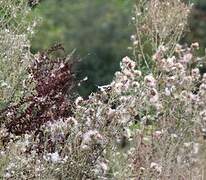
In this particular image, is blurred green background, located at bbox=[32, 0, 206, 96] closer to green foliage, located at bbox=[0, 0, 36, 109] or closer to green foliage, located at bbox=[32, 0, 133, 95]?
green foliage, located at bbox=[32, 0, 133, 95]

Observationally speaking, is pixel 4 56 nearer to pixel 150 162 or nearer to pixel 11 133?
pixel 11 133

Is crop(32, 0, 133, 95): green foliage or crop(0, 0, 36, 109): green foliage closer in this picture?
crop(0, 0, 36, 109): green foliage

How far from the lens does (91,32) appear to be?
1369cm

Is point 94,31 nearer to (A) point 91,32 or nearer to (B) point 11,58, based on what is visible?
(A) point 91,32

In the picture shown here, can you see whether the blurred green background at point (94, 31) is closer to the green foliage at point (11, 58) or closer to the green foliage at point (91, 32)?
the green foliage at point (91, 32)

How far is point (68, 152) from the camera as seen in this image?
5.02 metres

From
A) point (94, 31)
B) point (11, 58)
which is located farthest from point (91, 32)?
point (11, 58)

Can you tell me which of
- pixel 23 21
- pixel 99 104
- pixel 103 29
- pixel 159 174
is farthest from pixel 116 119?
pixel 103 29

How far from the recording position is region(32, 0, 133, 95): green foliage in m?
12.8

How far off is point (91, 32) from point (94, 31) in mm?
57

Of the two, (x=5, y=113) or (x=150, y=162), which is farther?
(x=150, y=162)

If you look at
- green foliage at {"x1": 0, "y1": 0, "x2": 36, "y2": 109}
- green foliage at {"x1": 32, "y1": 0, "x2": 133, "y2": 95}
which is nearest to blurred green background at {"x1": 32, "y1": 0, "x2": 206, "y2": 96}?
green foliage at {"x1": 32, "y1": 0, "x2": 133, "y2": 95}

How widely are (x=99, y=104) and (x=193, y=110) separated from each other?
83cm

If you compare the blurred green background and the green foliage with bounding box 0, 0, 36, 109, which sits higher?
the blurred green background
